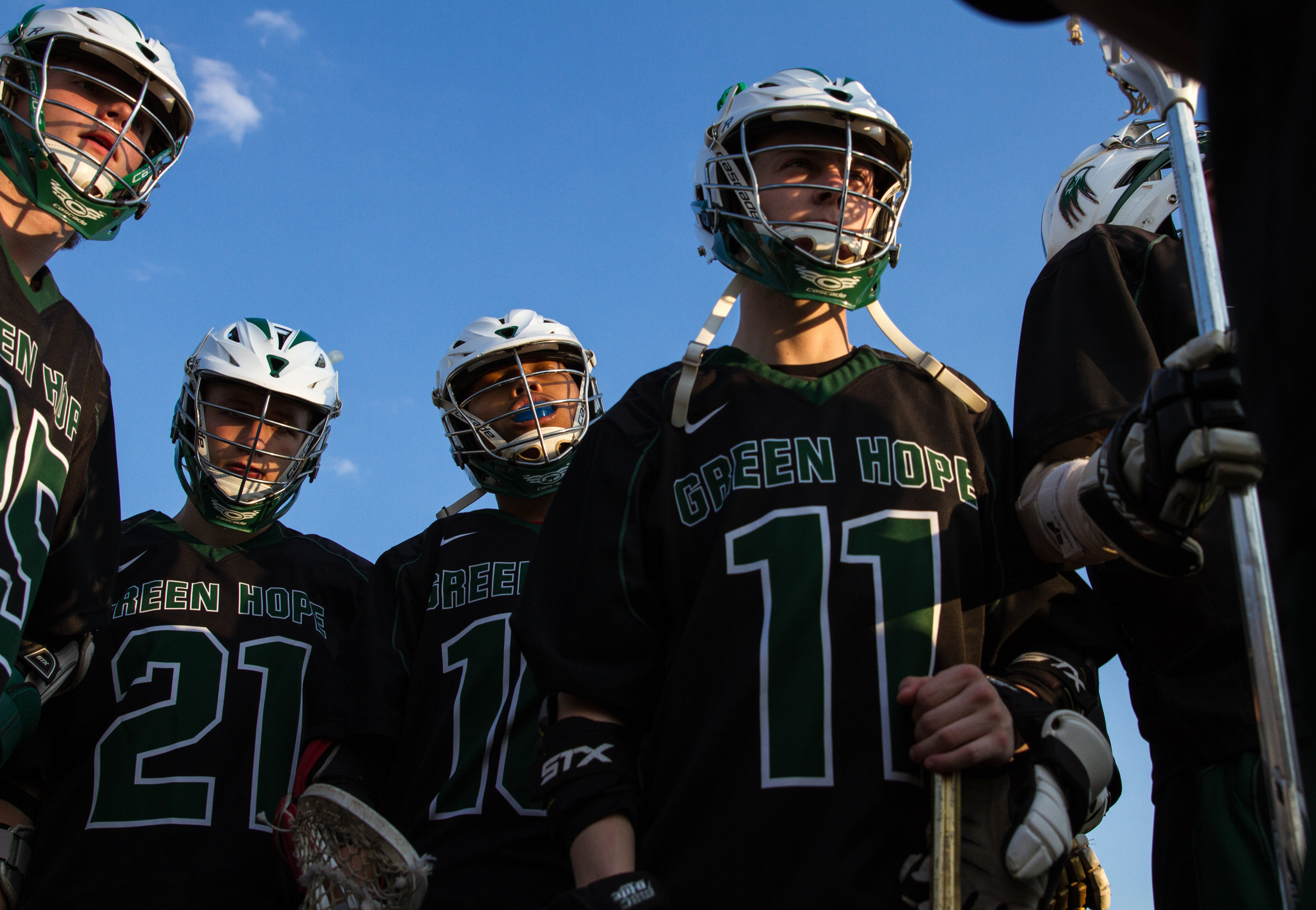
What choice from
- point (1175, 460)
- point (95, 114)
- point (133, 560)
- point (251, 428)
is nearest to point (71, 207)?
point (95, 114)

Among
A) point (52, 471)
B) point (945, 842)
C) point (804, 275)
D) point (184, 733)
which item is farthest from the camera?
point (184, 733)

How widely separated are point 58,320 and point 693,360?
2.10 metres

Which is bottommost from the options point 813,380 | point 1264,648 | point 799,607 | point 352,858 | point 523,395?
point 352,858

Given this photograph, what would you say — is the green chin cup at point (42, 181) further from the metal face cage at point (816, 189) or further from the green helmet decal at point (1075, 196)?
the green helmet decal at point (1075, 196)

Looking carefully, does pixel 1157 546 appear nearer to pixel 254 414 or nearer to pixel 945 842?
pixel 945 842

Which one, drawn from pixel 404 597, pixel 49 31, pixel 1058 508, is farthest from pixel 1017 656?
pixel 49 31

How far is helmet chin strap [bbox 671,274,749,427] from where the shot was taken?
2.59 m

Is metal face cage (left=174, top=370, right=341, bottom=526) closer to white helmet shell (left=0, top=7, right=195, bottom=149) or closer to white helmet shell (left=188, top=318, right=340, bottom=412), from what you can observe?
white helmet shell (left=188, top=318, right=340, bottom=412)

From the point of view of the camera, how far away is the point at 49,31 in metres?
3.65

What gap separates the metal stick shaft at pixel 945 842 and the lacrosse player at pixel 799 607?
44mm

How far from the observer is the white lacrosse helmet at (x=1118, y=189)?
3.20 m

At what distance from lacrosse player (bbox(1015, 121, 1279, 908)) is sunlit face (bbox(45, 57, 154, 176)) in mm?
2915

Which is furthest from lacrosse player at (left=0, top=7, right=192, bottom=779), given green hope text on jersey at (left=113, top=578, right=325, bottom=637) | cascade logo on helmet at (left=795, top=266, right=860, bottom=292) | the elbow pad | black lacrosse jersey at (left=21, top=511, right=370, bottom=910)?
the elbow pad

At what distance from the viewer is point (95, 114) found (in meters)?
3.66
